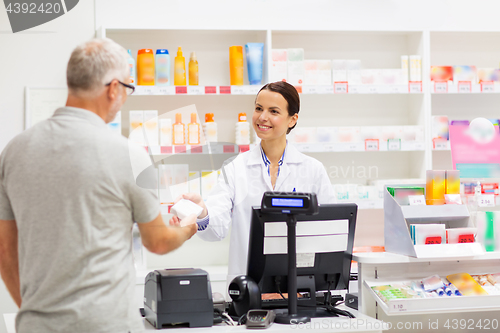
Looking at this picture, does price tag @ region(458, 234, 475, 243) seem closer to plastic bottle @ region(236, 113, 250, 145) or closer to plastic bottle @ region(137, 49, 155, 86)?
plastic bottle @ region(236, 113, 250, 145)

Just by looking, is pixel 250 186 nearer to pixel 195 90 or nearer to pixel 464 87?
pixel 195 90

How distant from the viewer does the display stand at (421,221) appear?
1.77 meters

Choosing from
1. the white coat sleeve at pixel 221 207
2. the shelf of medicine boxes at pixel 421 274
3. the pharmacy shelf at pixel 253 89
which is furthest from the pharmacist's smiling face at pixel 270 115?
the pharmacy shelf at pixel 253 89

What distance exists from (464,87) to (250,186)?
197cm

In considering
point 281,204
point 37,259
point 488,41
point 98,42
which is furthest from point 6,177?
point 488,41

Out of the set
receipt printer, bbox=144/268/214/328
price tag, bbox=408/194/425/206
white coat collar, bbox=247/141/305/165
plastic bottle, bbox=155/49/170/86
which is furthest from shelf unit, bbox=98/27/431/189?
receipt printer, bbox=144/268/214/328

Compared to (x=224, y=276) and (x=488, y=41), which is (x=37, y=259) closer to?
(x=224, y=276)

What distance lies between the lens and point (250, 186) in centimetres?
232

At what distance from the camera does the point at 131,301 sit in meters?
1.26


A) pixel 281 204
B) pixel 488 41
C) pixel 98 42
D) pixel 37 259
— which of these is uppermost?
pixel 488 41

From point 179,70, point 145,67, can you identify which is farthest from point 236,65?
point 145,67

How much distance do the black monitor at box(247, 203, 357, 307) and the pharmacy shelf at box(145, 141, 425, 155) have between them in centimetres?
156

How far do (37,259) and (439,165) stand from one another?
10.8 feet

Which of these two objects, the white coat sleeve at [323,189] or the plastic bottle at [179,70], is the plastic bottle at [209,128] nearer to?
the plastic bottle at [179,70]
